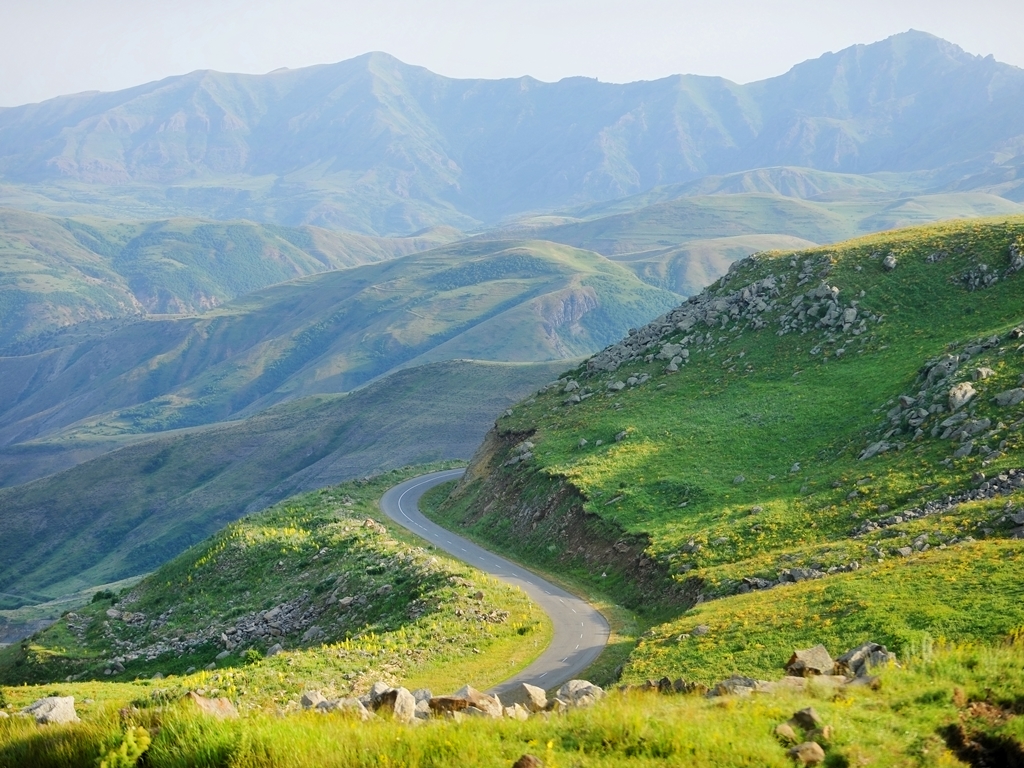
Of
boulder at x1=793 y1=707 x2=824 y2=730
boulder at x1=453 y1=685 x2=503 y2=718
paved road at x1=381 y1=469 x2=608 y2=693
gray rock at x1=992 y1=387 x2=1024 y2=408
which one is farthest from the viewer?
gray rock at x1=992 y1=387 x2=1024 y2=408

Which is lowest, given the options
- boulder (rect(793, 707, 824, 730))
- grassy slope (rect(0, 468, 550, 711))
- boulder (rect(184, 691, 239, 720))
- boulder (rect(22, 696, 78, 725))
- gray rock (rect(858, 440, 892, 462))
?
grassy slope (rect(0, 468, 550, 711))

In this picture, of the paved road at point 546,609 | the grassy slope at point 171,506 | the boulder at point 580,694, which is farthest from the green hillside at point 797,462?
the grassy slope at point 171,506

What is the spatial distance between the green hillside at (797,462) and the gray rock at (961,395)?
11cm

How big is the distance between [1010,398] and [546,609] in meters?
25.0

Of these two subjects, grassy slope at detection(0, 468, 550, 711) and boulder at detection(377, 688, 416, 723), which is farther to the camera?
grassy slope at detection(0, 468, 550, 711)

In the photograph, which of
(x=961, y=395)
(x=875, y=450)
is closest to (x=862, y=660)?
(x=875, y=450)

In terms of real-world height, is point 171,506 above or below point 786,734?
below

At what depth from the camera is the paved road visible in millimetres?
32750

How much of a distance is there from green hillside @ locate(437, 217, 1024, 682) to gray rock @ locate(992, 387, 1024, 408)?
0.10 m

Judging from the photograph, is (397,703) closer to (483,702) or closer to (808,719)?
(483,702)

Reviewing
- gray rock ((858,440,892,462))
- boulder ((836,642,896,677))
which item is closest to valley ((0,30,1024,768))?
boulder ((836,642,896,677))

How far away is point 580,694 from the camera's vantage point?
59.9 ft

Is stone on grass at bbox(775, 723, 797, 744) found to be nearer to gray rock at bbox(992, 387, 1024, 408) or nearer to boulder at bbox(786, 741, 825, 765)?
boulder at bbox(786, 741, 825, 765)

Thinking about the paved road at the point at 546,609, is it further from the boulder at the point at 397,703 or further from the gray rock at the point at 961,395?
the gray rock at the point at 961,395
